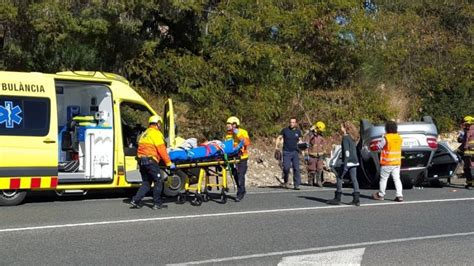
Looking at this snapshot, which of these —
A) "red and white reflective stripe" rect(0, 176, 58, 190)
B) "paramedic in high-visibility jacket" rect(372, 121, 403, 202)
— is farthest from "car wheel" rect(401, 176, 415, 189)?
"red and white reflective stripe" rect(0, 176, 58, 190)

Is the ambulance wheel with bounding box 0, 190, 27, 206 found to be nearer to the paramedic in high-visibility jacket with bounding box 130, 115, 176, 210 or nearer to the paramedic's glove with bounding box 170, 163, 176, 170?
the paramedic in high-visibility jacket with bounding box 130, 115, 176, 210

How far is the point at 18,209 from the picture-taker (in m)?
11.2

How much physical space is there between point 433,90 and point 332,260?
71.4 ft

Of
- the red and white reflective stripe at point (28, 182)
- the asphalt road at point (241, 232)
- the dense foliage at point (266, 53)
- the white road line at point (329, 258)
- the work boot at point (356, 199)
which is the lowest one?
the white road line at point (329, 258)

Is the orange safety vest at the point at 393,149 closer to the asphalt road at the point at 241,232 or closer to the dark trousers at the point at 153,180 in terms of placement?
the asphalt road at the point at 241,232

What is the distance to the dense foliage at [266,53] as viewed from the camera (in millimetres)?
16969

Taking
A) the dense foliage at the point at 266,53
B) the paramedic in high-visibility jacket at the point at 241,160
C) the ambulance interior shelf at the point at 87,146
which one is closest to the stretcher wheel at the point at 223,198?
the paramedic in high-visibility jacket at the point at 241,160

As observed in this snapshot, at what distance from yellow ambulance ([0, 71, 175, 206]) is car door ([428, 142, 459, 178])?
6.87 meters

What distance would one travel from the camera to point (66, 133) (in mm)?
13109

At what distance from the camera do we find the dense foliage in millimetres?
16969

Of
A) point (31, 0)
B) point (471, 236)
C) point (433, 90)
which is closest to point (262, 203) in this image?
point (471, 236)

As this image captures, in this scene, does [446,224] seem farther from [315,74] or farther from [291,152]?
[315,74]

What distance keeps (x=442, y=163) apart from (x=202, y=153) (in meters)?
7.15

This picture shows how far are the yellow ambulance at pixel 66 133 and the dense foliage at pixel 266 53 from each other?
3649mm
